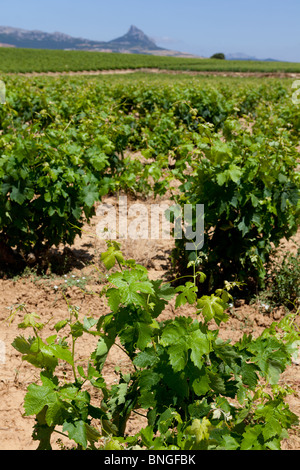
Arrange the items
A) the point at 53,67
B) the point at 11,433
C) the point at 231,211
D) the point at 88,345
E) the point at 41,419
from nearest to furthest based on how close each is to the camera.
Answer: the point at 41,419 → the point at 11,433 → the point at 88,345 → the point at 231,211 → the point at 53,67

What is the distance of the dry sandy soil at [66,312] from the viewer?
8.44 feet

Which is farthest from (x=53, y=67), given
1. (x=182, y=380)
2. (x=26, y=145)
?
(x=182, y=380)

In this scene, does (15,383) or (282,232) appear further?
(282,232)

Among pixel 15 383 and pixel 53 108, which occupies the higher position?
pixel 53 108

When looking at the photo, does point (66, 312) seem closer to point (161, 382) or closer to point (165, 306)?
point (165, 306)

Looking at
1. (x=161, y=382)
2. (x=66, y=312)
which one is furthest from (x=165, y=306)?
(x=161, y=382)

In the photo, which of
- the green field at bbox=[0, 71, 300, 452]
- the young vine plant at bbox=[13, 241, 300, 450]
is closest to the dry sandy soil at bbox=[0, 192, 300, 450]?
the green field at bbox=[0, 71, 300, 452]

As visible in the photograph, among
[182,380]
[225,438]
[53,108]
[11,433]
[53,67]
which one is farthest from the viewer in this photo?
[53,67]

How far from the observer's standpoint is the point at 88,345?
3336mm

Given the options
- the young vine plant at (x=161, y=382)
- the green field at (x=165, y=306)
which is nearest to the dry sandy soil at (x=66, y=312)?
the green field at (x=165, y=306)

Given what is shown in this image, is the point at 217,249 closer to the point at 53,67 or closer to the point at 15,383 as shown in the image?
the point at 15,383

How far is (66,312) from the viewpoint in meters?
3.79

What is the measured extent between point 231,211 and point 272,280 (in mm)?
898

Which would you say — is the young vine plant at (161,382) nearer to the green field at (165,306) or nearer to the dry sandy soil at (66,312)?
the green field at (165,306)
